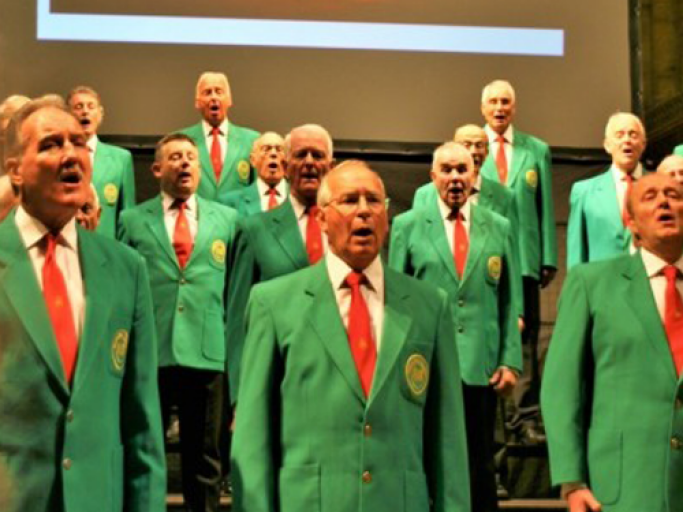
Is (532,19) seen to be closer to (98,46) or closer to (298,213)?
(98,46)

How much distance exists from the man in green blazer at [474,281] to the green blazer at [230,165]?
1.43 metres

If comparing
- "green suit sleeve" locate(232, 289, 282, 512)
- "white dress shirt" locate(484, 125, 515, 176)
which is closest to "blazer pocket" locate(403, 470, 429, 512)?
"green suit sleeve" locate(232, 289, 282, 512)

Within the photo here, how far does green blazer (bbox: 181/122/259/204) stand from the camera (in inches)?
270

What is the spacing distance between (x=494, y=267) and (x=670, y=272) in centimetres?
162

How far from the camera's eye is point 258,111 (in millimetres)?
8227

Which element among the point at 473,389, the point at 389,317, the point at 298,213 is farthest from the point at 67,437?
the point at 473,389

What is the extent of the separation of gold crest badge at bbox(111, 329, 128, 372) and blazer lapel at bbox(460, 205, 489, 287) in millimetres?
2514

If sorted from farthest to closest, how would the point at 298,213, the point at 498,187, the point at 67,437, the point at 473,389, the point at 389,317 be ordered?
the point at 498,187 → the point at 473,389 → the point at 298,213 → the point at 389,317 → the point at 67,437

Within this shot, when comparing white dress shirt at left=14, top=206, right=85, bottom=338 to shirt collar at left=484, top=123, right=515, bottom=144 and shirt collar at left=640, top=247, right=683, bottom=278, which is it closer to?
shirt collar at left=640, top=247, right=683, bottom=278

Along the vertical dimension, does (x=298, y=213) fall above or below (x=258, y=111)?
below

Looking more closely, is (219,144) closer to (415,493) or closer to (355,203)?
(355,203)

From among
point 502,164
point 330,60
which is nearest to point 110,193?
point 502,164

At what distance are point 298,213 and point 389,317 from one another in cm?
145

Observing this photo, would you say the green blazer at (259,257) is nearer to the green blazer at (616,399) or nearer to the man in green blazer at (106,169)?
the green blazer at (616,399)
